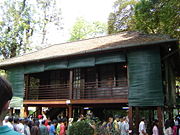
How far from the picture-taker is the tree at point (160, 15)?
1465 cm

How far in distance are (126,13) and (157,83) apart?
2000 centimetres

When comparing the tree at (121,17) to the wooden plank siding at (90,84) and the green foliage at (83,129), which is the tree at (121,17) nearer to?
the wooden plank siding at (90,84)

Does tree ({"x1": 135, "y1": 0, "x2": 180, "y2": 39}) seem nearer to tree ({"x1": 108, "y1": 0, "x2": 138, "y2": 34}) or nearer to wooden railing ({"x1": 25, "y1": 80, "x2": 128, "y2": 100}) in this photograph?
wooden railing ({"x1": 25, "y1": 80, "x2": 128, "y2": 100})

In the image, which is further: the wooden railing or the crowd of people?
the wooden railing

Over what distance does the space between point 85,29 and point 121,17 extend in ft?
46.6

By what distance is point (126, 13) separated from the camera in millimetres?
29734

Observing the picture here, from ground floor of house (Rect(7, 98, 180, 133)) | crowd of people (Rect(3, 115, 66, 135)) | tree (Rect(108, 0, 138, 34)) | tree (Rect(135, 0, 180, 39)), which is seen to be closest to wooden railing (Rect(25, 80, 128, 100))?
ground floor of house (Rect(7, 98, 180, 133))

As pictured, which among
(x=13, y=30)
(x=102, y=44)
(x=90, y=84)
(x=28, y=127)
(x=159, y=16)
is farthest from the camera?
(x=13, y=30)

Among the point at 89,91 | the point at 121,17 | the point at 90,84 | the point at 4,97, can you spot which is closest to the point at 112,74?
the point at 90,84

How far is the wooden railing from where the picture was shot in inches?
528

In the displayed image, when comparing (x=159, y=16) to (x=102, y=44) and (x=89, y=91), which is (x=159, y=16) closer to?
(x=102, y=44)

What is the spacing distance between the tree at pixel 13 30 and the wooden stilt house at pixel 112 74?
1018cm

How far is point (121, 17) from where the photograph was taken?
29.9 metres

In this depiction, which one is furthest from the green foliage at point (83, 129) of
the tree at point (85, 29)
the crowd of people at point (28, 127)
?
the tree at point (85, 29)
